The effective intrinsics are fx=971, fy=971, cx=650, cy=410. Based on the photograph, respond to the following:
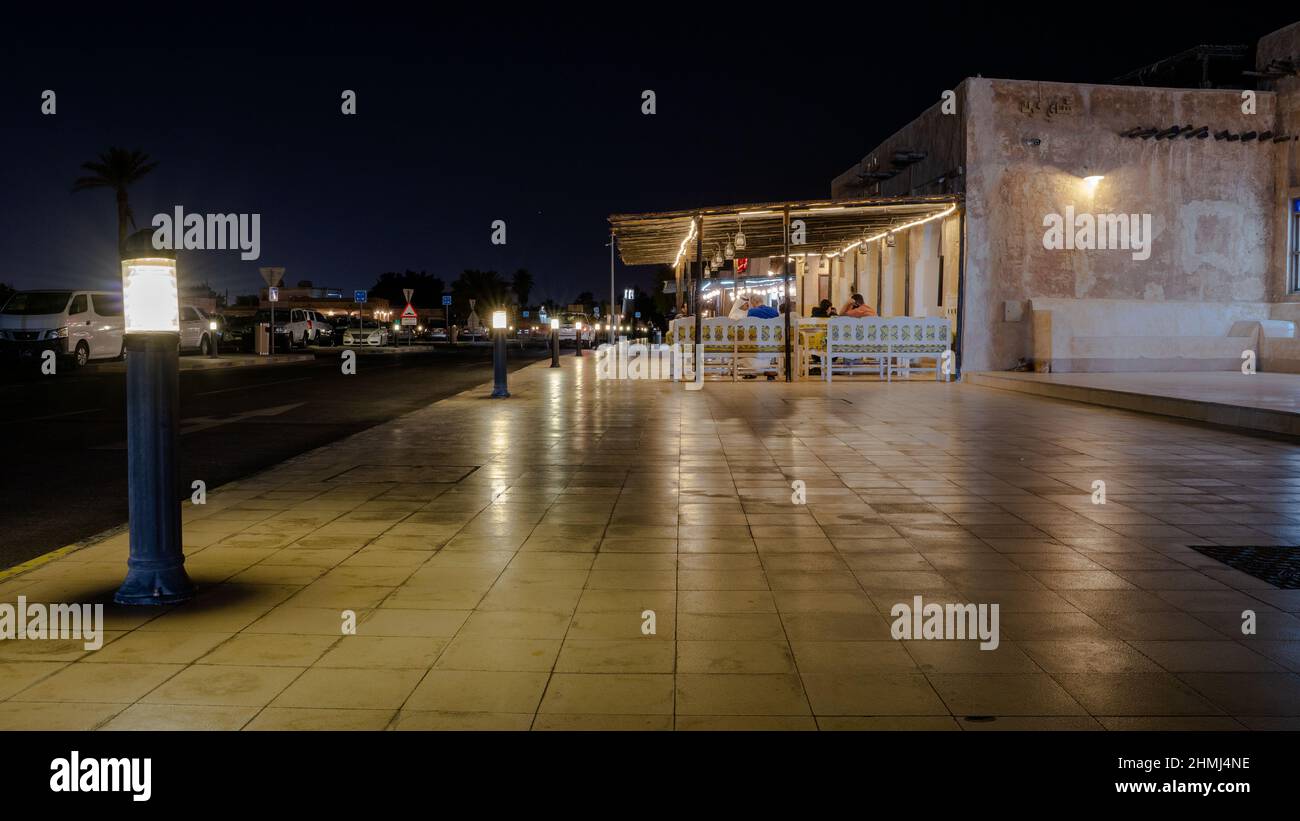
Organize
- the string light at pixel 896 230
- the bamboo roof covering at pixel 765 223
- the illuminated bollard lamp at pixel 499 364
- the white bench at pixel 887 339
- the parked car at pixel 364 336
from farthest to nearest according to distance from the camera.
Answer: the parked car at pixel 364 336 → the string light at pixel 896 230 → the bamboo roof covering at pixel 765 223 → the white bench at pixel 887 339 → the illuminated bollard lamp at pixel 499 364

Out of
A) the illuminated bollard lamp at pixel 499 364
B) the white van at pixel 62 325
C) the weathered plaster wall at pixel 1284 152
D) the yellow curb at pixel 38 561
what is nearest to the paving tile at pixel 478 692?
the yellow curb at pixel 38 561

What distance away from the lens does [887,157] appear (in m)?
25.2

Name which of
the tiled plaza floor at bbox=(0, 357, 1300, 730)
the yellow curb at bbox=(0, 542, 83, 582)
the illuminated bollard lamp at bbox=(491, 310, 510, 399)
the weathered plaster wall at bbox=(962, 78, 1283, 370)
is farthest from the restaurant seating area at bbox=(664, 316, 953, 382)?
the yellow curb at bbox=(0, 542, 83, 582)

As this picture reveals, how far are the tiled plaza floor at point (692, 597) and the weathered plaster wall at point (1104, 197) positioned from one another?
1080cm

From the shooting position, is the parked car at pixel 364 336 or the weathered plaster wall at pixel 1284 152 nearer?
the weathered plaster wall at pixel 1284 152

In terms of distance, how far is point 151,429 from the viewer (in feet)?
14.4

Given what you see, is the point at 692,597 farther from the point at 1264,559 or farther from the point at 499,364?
the point at 499,364

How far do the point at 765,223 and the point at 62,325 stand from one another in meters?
16.7

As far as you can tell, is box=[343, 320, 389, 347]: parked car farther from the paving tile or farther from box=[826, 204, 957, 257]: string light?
the paving tile

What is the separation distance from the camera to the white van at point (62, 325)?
2261 cm

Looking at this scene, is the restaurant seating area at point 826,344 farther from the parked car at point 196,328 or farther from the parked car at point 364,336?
the parked car at point 364,336

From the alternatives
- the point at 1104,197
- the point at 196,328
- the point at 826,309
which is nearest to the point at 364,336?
the point at 196,328

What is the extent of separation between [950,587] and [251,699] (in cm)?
313
